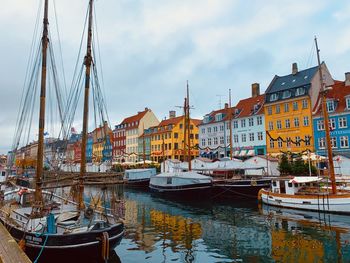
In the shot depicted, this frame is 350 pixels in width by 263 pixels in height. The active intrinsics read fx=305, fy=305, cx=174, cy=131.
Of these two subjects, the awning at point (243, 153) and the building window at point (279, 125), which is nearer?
the building window at point (279, 125)

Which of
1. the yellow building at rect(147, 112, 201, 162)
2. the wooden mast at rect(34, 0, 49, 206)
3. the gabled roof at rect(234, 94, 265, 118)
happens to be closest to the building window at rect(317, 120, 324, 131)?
the gabled roof at rect(234, 94, 265, 118)

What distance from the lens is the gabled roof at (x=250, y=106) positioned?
192 feet

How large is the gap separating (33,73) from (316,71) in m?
44.8

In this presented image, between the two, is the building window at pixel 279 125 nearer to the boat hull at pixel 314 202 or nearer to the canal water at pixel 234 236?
the boat hull at pixel 314 202

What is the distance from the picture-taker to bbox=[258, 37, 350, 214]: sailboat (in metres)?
24.8

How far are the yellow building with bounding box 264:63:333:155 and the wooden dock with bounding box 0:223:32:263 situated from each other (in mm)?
41599

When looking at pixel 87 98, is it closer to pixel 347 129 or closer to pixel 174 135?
pixel 347 129

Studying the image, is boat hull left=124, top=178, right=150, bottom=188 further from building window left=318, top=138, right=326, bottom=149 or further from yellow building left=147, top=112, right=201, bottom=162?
building window left=318, top=138, right=326, bottom=149

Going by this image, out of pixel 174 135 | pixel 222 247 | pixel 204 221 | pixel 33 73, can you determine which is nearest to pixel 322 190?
pixel 204 221

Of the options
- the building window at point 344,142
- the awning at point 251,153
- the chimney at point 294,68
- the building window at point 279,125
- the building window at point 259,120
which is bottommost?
the awning at point 251,153

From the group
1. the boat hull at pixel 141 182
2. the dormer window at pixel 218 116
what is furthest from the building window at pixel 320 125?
the boat hull at pixel 141 182

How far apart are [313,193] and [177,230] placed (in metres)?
14.2

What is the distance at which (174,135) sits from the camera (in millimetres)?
78562

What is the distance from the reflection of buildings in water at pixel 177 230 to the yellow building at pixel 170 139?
49.5 m
